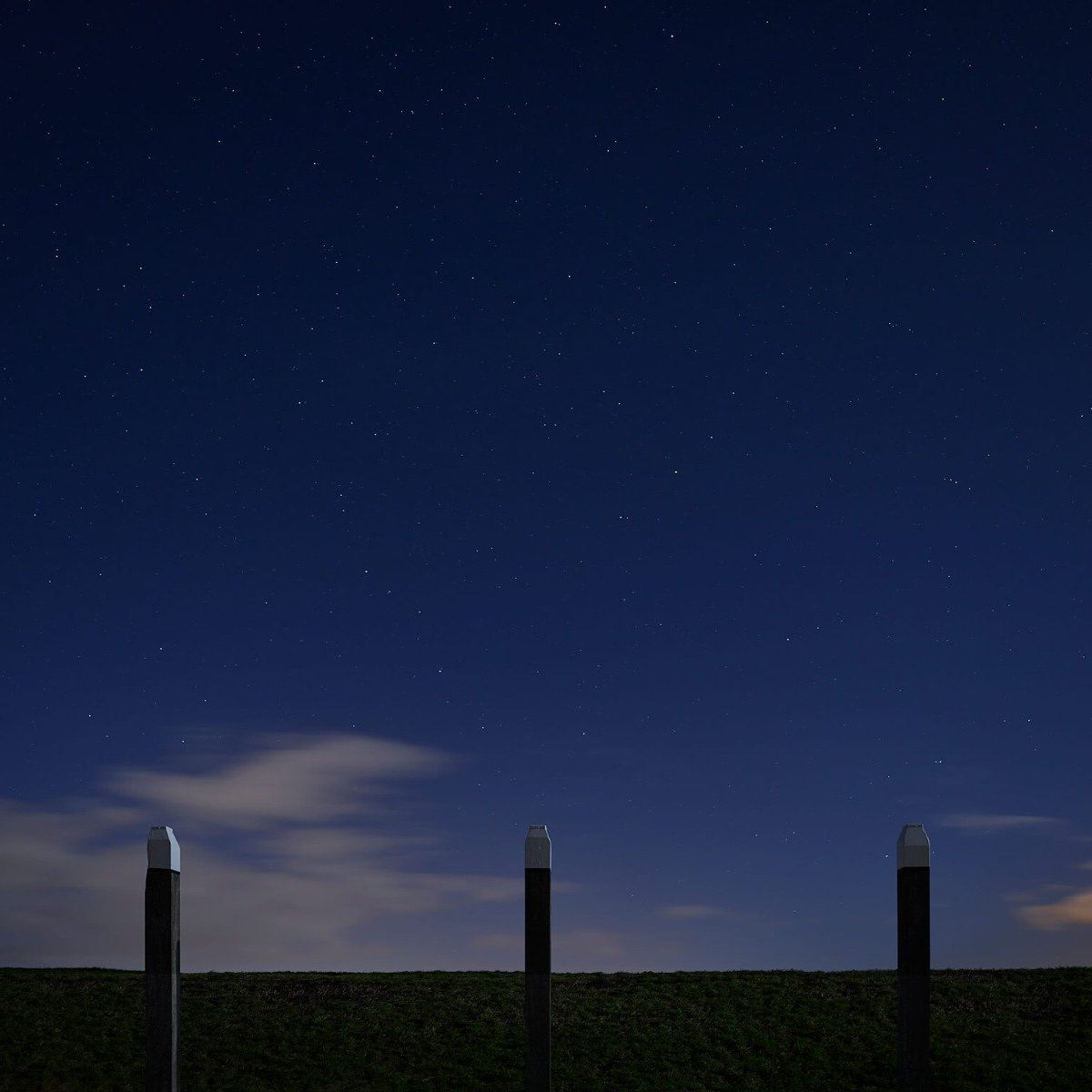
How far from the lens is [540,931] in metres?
14.6

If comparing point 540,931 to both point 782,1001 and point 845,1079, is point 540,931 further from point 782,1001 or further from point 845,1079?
point 782,1001

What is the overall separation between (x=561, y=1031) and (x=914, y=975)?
579 cm

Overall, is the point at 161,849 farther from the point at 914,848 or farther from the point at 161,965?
the point at 914,848

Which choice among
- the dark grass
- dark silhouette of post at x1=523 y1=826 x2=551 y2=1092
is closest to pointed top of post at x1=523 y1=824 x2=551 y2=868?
dark silhouette of post at x1=523 y1=826 x2=551 y2=1092

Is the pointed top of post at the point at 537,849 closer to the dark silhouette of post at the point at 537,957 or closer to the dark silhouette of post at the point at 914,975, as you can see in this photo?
the dark silhouette of post at the point at 537,957

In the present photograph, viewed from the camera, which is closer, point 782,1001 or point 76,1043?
point 76,1043

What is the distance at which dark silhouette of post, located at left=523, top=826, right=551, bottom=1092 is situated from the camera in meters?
14.6

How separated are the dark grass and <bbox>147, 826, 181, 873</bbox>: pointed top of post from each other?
3833mm

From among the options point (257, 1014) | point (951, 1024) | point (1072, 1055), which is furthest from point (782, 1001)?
point (257, 1014)

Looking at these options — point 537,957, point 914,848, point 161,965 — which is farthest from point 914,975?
point 161,965

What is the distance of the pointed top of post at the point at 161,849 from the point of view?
14.5 m

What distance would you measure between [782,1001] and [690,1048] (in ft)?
8.02

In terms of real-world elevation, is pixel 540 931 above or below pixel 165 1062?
above

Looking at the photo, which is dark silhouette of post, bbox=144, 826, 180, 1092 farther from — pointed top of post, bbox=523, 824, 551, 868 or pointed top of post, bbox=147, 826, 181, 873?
pointed top of post, bbox=523, 824, 551, 868
